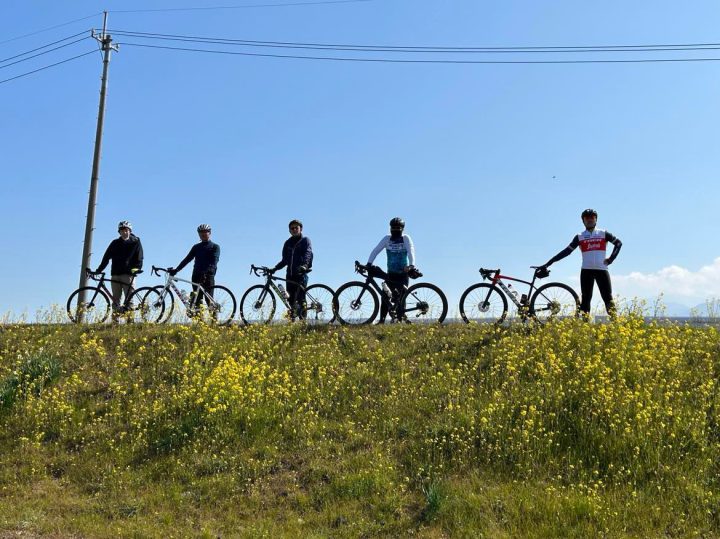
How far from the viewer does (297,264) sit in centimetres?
1297

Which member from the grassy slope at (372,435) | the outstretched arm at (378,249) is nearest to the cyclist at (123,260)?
the grassy slope at (372,435)

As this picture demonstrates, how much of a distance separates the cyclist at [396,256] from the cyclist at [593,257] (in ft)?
10.1

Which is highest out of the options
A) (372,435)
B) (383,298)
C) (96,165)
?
(96,165)

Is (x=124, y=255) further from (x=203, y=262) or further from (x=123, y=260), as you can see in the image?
(x=203, y=262)

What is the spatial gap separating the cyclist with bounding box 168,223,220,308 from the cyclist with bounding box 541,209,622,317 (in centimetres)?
750

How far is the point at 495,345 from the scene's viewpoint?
10.3 m

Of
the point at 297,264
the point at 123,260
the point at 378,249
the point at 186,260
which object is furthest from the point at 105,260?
the point at 378,249

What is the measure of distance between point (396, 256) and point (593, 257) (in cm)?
378

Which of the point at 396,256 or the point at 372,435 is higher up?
the point at 396,256

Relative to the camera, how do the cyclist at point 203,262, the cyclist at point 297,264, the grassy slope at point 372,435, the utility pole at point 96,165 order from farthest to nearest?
the utility pole at point 96,165 < the cyclist at point 203,262 < the cyclist at point 297,264 < the grassy slope at point 372,435

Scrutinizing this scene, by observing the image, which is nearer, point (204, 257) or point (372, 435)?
point (372, 435)

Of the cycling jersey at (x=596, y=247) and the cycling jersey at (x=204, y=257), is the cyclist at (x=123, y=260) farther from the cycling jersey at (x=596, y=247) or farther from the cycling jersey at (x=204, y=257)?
the cycling jersey at (x=596, y=247)

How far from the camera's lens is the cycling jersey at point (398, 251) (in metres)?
12.3

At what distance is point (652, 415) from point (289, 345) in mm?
6160
